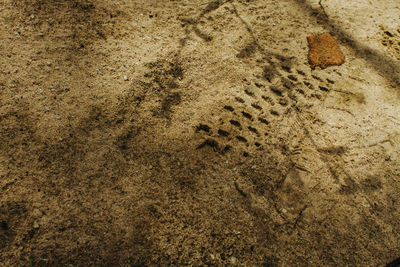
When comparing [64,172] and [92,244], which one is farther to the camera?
[64,172]

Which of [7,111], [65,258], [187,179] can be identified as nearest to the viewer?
[65,258]

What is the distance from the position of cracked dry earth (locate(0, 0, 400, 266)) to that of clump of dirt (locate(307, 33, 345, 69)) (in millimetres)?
66

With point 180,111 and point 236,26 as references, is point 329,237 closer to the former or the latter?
point 180,111

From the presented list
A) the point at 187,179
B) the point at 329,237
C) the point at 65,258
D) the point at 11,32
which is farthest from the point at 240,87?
the point at 11,32

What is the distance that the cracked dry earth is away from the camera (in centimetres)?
130

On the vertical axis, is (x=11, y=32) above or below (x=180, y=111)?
above

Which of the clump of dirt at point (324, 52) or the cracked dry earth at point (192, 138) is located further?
the clump of dirt at point (324, 52)

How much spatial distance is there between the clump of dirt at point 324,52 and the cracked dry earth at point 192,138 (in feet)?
0.22

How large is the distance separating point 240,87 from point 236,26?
0.63m

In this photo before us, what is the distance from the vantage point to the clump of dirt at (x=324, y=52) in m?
1.99

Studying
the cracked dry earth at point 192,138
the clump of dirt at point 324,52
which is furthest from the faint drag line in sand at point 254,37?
the clump of dirt at point 324,52

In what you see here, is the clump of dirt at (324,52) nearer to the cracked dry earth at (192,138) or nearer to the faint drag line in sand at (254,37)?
the cracked dry earth at (192,138)

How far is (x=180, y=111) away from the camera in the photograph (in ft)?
5.48

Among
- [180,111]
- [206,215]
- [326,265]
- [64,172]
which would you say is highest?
[180,111]
